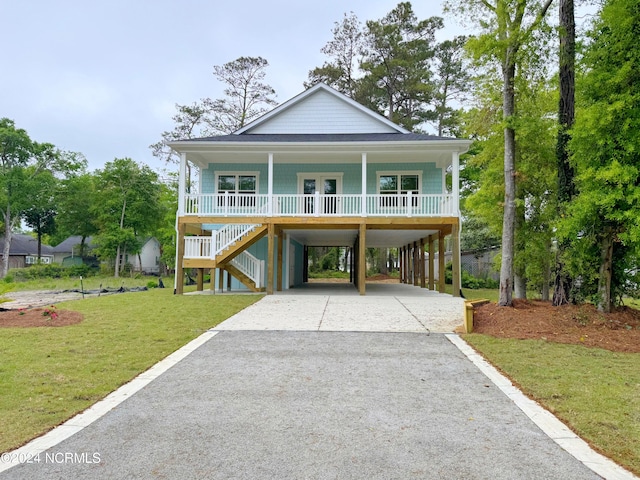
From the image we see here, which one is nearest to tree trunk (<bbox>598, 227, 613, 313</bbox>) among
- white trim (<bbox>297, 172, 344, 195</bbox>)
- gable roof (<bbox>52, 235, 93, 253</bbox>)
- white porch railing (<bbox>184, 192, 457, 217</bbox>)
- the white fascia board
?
white porch railing (<bbox>184, 192, 457, 217</bbox>)

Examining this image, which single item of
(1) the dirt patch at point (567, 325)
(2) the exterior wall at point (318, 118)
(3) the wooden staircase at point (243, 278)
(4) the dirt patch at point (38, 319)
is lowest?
(4) the dirt patch at point (38, 319)

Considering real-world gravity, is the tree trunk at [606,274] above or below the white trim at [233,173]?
below

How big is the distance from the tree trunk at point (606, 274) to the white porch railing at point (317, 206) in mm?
6200

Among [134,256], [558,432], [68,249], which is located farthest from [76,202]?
[558,432]

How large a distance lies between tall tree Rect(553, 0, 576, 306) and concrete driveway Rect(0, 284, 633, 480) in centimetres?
405

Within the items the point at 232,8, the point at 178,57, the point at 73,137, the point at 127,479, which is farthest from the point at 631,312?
the point at 73,137

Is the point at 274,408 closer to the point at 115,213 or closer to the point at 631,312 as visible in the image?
the point at 631,312

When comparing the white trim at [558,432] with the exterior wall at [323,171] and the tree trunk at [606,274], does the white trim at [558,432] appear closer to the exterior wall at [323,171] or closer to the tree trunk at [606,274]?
the tree trunk at [606,274]

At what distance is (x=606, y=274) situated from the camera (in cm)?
773

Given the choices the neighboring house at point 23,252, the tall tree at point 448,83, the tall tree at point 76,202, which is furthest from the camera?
the neighboring house at point 23,252

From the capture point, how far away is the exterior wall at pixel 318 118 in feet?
58.0

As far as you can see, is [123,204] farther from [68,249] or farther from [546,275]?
[546,275]

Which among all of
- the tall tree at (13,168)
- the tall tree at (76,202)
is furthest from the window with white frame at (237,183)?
the tall tree at (13,168)

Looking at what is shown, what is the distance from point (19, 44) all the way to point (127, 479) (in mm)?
24380
